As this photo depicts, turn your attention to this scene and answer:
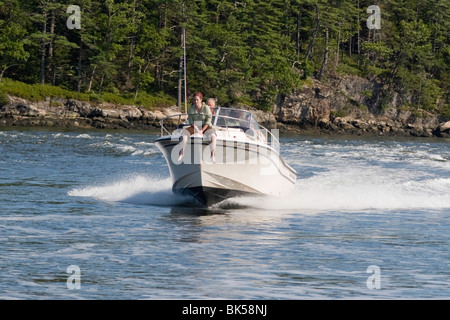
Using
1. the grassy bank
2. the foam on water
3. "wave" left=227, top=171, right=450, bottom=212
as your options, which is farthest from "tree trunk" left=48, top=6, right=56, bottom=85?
the foam on water

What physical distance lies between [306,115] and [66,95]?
25.5 m

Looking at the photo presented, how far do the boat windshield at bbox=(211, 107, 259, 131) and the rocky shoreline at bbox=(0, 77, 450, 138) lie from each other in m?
43.0

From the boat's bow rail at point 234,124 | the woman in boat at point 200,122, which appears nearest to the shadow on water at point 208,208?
the woman in boat at point 200,122

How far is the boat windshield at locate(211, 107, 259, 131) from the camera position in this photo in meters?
18.5

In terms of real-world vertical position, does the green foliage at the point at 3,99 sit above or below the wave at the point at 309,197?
above

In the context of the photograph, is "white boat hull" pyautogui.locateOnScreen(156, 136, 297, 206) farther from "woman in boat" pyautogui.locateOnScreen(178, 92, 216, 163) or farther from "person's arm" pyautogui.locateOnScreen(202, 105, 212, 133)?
"person's arm" pyautogui.locateOnScreen(202, 105, 212, 133)

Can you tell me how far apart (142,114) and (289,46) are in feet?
83.0

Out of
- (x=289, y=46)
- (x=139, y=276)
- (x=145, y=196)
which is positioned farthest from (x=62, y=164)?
(x=289, y=46)

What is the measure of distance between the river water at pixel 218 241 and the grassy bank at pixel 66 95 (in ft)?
126

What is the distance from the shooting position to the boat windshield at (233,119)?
60.6 ft

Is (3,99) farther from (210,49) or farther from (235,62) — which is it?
(235,62)

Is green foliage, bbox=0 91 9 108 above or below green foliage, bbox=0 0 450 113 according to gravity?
below

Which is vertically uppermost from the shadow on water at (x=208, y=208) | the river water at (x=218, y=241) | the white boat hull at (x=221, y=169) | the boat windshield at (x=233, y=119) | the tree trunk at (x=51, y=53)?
the tree trunk at (x=51, y=53)

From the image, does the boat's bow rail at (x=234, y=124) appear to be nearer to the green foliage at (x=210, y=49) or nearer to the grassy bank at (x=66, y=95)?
the grassy bank at (x=66, y=95)
